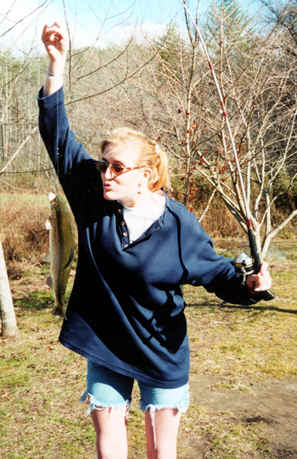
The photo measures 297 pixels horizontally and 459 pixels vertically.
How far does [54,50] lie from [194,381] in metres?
3.64

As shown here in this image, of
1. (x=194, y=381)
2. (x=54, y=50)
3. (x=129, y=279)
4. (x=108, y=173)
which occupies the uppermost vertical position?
(x=54, y=50)

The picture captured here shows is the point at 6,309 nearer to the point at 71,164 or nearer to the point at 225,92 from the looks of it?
the point at 225,92

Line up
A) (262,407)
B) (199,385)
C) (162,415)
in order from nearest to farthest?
1. (162,415)
2. (262,407)
3. (199,385)

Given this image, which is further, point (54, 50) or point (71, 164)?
point (71, 164)

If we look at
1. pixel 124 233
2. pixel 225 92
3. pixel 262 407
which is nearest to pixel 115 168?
pixel 124 233

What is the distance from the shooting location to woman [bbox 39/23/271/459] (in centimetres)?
181

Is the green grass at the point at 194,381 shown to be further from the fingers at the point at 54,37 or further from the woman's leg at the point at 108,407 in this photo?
the fingers at the point at 54,37

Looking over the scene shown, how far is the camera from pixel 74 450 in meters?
3.30

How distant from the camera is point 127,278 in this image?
5.92ft

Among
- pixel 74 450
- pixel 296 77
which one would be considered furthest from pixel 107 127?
pixel 74 450

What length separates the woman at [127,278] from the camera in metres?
1.81

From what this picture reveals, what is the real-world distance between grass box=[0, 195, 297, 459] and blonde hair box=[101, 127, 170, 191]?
218cm

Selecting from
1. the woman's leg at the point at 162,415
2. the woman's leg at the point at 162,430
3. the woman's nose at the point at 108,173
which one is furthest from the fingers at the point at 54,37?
the woman's leg at the point at 162,430

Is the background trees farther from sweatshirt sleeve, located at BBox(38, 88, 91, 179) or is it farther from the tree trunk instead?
sweatshirt sleeve, located at BBox(38, 88, 91, 179)
